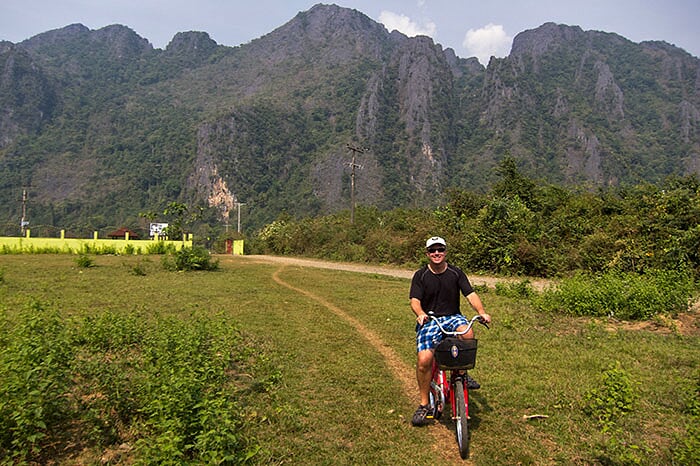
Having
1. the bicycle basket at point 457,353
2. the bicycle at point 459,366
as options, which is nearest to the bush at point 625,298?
the bicycle at point 459,366

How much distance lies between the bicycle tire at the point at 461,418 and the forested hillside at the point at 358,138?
282 feet

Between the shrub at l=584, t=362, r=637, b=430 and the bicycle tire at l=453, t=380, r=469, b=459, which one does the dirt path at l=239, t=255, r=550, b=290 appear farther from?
the bicycle tire at l=453, t=380, r=469, b=459

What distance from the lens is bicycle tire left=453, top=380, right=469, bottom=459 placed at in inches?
178

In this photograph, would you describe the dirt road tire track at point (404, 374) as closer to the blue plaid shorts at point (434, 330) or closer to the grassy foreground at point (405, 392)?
the grassy foreground at point (405, 392)

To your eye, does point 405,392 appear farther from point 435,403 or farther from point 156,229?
point 156,229

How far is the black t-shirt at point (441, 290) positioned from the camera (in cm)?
504

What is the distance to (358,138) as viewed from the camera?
4825 inches

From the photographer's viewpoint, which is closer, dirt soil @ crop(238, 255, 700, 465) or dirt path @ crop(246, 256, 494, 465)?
dirt path @ crop(246, 256, 494, 465)

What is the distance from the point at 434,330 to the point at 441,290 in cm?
43

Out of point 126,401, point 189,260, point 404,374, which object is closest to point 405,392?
point 404,374

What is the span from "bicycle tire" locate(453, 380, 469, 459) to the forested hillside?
85.9 metres

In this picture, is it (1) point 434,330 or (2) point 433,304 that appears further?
(2) point 433,304

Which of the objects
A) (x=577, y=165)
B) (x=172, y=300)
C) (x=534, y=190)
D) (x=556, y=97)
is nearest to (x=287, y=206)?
(x=577, y=165)

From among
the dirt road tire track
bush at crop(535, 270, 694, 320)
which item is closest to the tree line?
bush at crop(535, 270, 694, 320)
